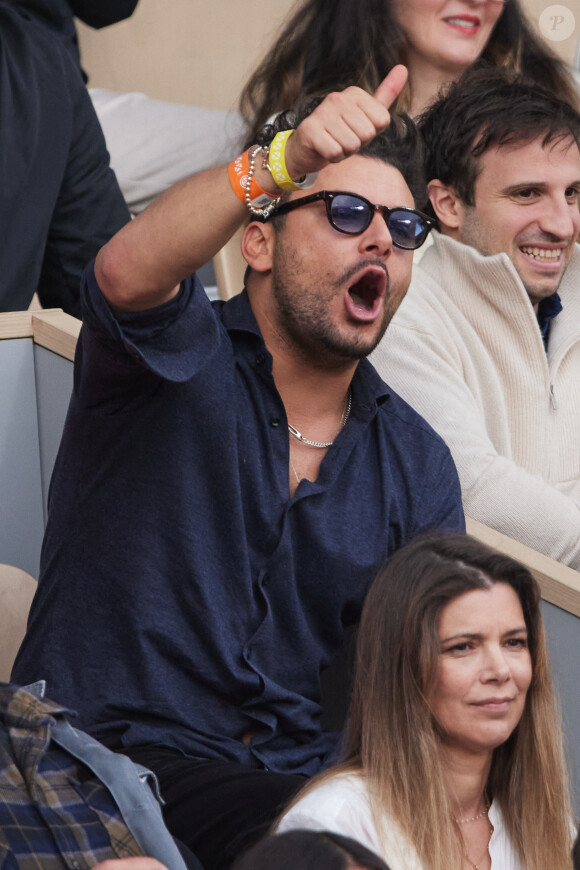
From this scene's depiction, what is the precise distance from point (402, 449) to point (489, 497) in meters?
0.23

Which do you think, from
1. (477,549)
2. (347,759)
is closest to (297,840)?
(347,759)

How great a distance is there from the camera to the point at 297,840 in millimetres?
777

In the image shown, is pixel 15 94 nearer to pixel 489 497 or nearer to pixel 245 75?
pixel 489 497

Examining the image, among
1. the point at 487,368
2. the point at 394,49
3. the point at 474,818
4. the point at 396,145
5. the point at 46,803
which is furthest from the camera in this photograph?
the point at 394,49

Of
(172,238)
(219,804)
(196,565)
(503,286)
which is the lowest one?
(219,804)

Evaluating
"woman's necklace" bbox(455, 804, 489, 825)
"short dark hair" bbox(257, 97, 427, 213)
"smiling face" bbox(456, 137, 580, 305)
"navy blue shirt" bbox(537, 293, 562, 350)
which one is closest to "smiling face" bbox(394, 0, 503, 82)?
"smiling face" bbox(456, 137, 580, 305)

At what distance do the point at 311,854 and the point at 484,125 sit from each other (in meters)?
1.54

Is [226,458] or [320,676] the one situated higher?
[226,458]

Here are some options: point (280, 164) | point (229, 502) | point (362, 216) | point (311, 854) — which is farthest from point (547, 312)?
point (311, 854)

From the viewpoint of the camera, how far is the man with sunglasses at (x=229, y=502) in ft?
4.30

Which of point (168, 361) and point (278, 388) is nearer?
point (168, 361)

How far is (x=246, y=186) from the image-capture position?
48.2 inches

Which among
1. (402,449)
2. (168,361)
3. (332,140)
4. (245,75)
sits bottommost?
(245,75)

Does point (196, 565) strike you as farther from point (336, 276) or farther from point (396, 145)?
point (396, 145)
